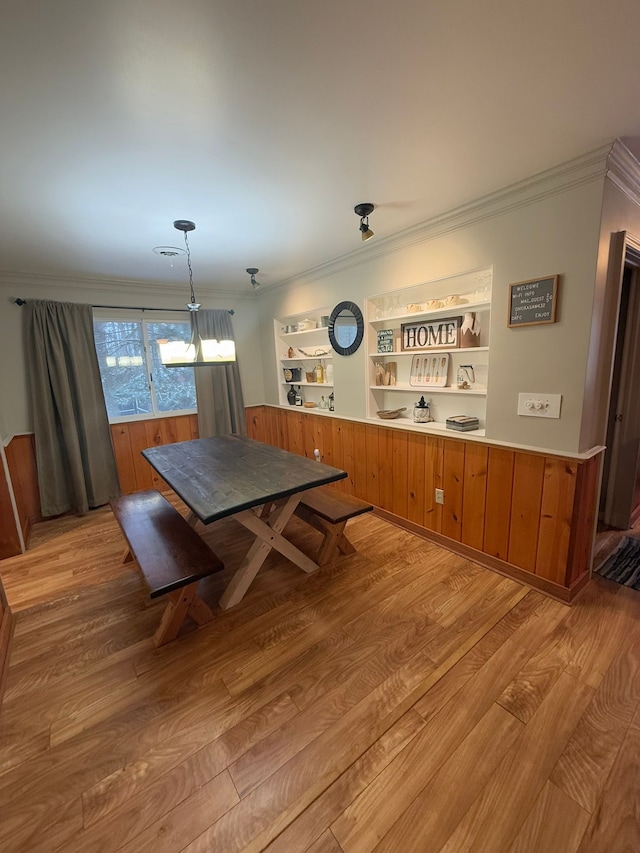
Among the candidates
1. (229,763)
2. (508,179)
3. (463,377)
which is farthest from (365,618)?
(508,179)

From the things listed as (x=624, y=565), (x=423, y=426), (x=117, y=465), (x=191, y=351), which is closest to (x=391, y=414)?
(x=423, y=426)

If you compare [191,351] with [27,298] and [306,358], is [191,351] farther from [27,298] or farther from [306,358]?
[27,298]

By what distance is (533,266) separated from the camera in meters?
1.99

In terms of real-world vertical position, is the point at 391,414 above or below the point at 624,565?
above

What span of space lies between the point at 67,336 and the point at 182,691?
3.35 meters

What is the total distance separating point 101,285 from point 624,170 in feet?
14.0

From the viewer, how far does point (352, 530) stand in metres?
3.05

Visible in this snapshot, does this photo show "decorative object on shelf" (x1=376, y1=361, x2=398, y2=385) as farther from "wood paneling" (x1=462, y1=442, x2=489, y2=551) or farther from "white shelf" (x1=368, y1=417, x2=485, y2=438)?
"wood paneling" (x1=462, y1=442, x2=489, y2=551)

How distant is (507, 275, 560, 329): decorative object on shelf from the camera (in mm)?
1923

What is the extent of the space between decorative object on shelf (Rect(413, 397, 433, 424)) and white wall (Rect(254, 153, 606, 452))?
622mm

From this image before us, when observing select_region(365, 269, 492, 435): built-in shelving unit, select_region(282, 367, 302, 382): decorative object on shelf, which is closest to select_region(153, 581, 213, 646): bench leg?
select_region(365, 269, 492, 435): built-in shelving unit

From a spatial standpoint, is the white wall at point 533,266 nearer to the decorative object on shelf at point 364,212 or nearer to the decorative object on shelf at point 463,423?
the decorative object on shelf at point 463,423

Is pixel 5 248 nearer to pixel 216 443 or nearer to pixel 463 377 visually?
pixel 216 443

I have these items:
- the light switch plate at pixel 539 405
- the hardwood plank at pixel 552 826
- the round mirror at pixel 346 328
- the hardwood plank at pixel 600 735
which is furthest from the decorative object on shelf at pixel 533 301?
the hardwood plank at pixel 552 826
